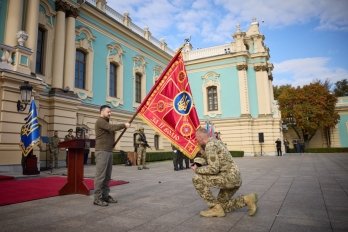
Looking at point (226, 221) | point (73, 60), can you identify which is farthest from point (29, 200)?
point (73, 60)

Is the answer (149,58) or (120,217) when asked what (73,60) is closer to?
(149,58)

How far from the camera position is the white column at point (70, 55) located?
15.5 metres

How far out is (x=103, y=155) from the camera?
5121mm

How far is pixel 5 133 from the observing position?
34.9 feet

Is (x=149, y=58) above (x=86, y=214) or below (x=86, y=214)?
above

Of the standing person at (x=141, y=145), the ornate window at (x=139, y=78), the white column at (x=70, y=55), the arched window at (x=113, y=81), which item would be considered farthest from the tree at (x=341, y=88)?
the white column at (x=70, y=55)

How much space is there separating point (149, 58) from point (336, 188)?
20.7 meters

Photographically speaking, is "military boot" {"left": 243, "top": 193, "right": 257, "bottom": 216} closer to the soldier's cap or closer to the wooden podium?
the soldier's cap

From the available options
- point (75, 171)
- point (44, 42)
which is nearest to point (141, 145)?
point (75, 171)

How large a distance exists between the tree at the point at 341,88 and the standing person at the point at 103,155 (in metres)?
54.8

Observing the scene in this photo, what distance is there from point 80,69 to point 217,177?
1580 cm

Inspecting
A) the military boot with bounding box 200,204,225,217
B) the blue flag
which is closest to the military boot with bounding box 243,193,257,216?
the military boot with bounding box 200,204,225,217

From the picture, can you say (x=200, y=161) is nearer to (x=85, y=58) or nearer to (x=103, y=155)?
(x=103, y=155)

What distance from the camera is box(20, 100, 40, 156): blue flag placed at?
10023mm
